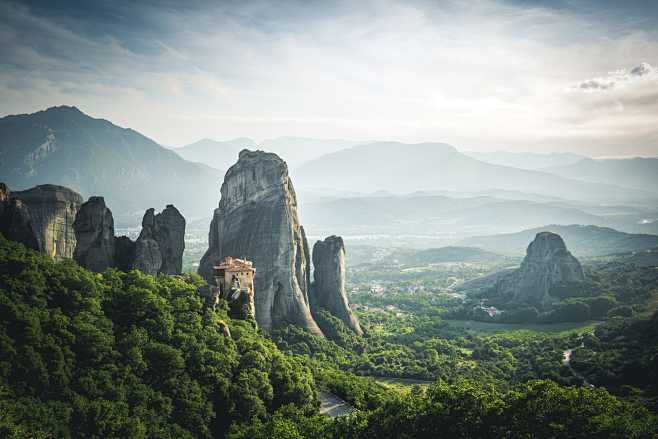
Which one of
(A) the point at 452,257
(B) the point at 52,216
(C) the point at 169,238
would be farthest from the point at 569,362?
(A) the point at 452,257

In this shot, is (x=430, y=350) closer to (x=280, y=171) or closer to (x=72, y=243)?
(x=280, y=171)

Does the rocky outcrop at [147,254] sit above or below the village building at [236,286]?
above

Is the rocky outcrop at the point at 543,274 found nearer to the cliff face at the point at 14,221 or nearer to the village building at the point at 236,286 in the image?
the village building at the point at 236,286

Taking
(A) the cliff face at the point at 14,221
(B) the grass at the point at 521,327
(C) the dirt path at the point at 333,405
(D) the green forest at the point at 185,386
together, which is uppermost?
(A) the cliff face at the point at 14,221

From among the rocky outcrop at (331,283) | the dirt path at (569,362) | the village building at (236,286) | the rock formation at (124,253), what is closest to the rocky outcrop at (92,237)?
the rock formation at (124,253)

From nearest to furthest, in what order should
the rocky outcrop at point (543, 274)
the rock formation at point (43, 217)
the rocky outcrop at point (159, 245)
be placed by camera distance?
the rock formation at point (43, 217), the rocky outcrop at point (159, 245), the rocky outcrop at point (543, 274)

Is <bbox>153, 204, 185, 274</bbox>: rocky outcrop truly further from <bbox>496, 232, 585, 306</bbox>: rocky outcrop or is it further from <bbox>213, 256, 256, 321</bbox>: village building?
<bbox>496, 232, 585, 306</bbox>: rocky outcrop

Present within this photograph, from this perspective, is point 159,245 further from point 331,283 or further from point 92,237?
point 331,283

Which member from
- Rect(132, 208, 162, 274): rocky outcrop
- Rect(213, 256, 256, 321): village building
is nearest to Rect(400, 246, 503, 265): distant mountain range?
Rect(213, 256, 256, 321): village building
